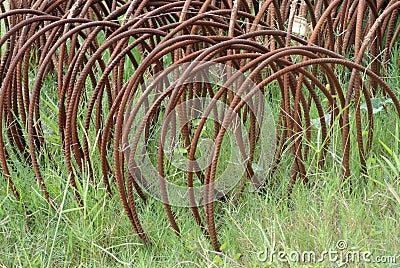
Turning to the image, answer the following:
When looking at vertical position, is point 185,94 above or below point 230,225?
above

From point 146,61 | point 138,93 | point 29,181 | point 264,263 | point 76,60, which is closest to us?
point 264,263

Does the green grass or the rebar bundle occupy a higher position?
the rebar bundle

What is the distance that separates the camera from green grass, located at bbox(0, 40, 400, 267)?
6.52ft

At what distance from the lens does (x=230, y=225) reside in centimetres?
216

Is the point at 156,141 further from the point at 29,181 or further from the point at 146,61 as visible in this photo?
the point at 146,61

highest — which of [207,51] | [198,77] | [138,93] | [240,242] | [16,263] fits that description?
[207,51]

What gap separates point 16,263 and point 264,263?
0.78m

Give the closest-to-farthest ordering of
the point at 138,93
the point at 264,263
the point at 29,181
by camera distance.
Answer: the point at 264,263 → the point at 29,181 → the point at 138,93

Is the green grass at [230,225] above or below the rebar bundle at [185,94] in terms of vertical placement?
below

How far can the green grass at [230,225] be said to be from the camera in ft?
6.52

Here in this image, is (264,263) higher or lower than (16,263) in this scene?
higher

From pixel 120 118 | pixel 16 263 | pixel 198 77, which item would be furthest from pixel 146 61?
pixel 16 263

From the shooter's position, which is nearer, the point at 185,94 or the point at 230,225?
the point at 230,225

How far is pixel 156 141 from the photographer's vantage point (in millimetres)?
2660
